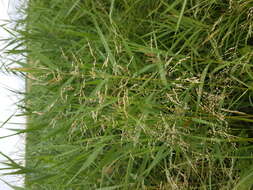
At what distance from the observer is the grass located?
0.78 metres

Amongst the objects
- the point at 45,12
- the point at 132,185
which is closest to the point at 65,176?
the point at 132,185

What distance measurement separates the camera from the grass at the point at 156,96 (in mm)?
777

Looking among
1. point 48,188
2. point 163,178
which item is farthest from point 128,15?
point 48,188

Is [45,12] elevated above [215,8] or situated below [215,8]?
above

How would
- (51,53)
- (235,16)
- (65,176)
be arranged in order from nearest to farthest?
1. (235,16)
2. (65,176)
3. (51,53)

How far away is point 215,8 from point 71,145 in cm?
56

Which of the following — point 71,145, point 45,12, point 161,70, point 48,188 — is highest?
point 45,12

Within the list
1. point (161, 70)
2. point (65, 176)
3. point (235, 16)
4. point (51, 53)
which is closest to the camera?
point (161, 70)

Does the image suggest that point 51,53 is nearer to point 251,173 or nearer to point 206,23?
point 206,23

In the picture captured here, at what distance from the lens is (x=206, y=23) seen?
95cm

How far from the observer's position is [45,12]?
125 cm

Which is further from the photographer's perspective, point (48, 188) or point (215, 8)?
point (48, 188)

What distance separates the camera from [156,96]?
2.92 feet

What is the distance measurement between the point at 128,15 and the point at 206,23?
24cm
